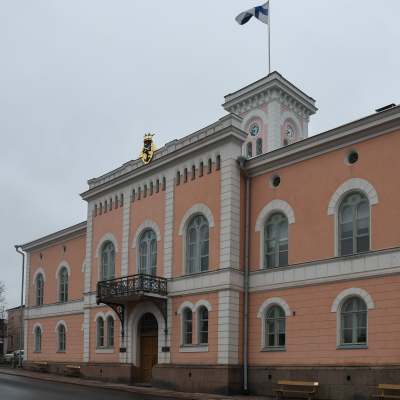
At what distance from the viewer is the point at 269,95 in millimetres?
34312

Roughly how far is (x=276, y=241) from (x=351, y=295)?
13.6 feet

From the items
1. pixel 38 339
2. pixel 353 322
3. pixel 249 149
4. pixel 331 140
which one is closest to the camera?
pixel 353 322

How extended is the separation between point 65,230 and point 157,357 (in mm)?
12459

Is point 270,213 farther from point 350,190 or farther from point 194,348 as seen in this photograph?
point 194,348

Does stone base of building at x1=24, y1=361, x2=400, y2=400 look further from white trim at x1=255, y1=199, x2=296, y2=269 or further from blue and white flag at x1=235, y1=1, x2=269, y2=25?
blue and white flag at x1=235, y1=1, x2=269, y2=25

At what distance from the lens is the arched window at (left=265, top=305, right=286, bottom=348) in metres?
22.7

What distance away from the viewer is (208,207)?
25297mm

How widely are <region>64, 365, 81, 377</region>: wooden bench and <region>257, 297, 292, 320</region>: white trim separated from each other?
40.6 feet

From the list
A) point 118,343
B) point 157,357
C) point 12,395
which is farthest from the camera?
point 118,343

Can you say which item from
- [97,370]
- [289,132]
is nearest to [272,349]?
[97,370]

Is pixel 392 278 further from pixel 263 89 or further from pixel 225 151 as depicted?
pixel 263 89

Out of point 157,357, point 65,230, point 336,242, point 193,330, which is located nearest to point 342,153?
point 336,242

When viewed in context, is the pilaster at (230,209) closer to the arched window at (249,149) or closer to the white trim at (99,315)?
the white trim at (99,315)

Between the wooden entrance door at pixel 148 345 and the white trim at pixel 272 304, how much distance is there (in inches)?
227
